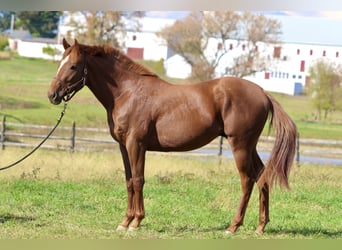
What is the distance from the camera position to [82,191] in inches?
420

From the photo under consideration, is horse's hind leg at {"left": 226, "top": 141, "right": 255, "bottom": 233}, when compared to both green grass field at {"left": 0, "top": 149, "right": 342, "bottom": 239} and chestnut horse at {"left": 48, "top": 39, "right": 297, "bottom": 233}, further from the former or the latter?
green grass field at {"left": 0, "top": 149, "right": 342, "bottom": 239}

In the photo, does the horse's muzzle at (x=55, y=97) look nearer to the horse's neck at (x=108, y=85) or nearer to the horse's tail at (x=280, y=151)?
the horse's neck at (x=108, y=85)

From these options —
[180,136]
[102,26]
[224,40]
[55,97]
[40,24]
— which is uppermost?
[55,97]

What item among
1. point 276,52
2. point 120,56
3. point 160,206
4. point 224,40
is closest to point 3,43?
point 224,40

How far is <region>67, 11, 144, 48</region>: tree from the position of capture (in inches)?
1563

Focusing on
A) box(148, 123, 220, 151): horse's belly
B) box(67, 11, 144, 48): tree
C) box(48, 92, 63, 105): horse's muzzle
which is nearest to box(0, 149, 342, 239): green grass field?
box(148, 123, 220, 151): horse's belly

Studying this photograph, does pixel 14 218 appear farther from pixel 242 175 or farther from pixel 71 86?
pixel 242 175

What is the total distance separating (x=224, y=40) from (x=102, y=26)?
952 centimetres

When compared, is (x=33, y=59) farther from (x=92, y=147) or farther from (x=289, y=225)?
(x=289, y=225)

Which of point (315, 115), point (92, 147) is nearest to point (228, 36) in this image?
point (315, 115)

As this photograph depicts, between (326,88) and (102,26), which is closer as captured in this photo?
(326,88)

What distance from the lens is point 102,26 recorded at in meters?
42.2

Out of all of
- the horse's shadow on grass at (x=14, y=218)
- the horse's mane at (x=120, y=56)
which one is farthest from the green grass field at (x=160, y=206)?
the horse's mane at (x=120, y=56)

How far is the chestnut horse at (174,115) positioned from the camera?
25.0ft
